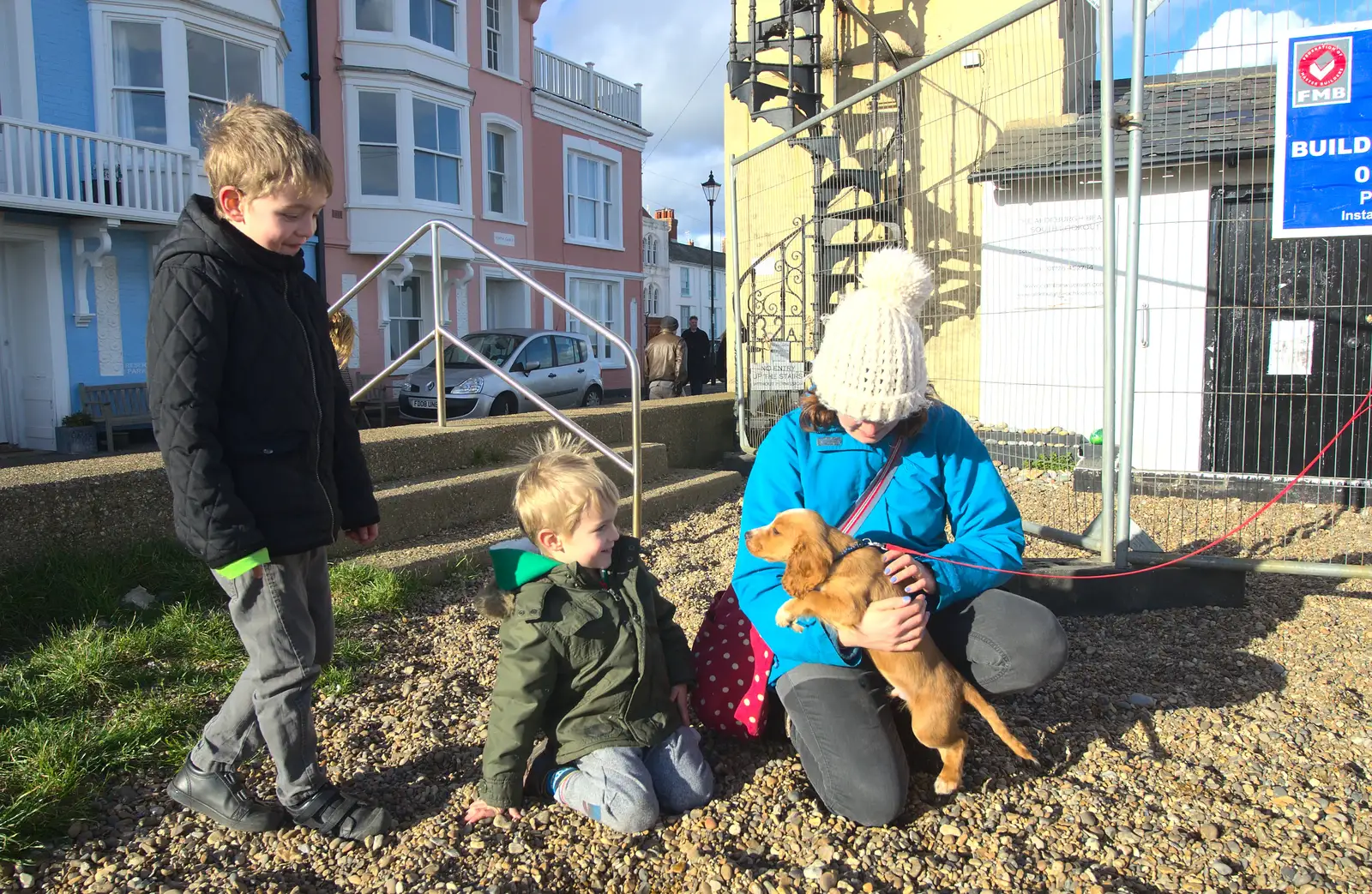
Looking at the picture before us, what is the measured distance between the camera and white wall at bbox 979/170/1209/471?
14.0 ft

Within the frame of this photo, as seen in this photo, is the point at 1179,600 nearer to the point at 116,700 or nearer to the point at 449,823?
the point at 449,823

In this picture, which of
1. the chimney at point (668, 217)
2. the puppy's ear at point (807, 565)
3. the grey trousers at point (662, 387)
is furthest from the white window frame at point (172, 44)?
the chimney at point (668, 217)

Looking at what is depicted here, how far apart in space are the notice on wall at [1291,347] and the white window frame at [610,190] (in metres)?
16.2

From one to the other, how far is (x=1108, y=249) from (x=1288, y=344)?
3577mm

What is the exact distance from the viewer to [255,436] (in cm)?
214

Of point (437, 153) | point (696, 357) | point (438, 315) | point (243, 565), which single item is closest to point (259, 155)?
point (243, 565)

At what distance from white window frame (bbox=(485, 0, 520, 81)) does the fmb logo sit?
16.9 metres

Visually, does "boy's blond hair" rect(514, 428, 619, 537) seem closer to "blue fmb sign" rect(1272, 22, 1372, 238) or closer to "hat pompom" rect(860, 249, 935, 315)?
"hat pompom" rect(860, 249, 935, 315)

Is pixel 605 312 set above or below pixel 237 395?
above

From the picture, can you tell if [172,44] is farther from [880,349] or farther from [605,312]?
[880,349]

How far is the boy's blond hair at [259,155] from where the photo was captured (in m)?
2.07

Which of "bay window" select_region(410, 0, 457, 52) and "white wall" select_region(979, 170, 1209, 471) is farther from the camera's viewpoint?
"bay window" select_region(410, 0, 457, 52)

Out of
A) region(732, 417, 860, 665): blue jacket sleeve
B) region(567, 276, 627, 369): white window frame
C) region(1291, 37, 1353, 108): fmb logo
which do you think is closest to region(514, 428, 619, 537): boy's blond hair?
region(732, 417, 860, 665): blue jacket sleeve

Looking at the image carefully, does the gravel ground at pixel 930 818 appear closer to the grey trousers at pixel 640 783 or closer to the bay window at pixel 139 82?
the grey trousers at pixel 640 783
